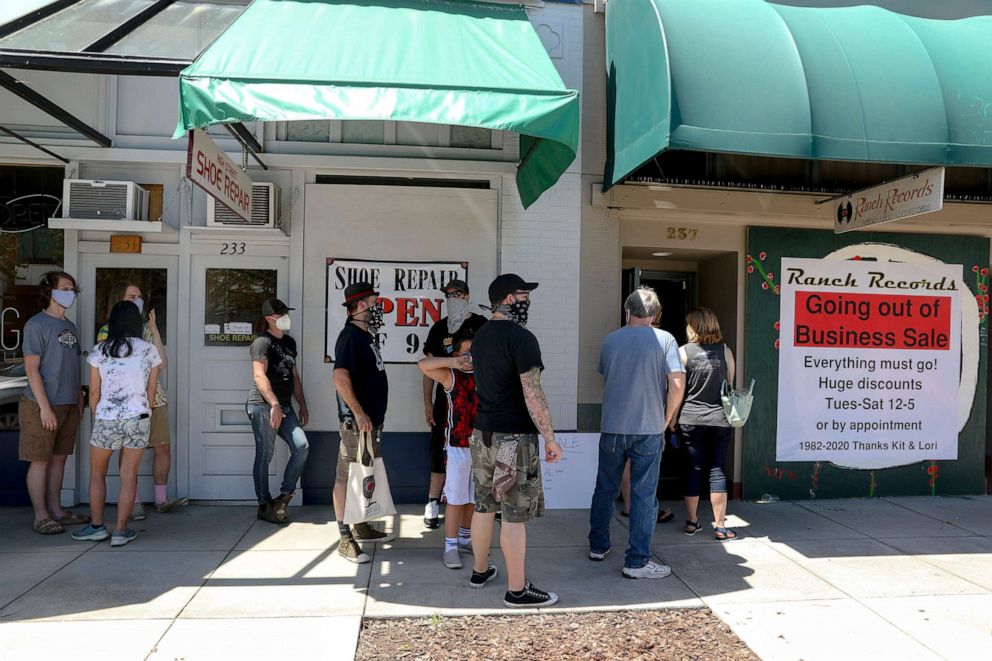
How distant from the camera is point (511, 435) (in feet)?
13.1

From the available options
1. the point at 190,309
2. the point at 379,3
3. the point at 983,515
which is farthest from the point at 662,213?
the point at 190,309

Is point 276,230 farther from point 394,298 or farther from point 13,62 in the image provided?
point 13,62

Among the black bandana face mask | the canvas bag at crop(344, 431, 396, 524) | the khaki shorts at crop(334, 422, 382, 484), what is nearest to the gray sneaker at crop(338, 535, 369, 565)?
the canvas bag at crop(344, 431, 396, 524)

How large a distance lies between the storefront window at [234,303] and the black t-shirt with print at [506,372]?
9.74 feet

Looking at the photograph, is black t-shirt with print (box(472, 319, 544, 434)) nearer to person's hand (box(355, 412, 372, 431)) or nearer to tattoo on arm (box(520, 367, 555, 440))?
tattoo on arm (box(520, 367, 555, 440))

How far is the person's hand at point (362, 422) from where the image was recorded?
4574 mm

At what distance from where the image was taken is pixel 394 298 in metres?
6.23

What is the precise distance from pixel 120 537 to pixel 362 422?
81.9 inches

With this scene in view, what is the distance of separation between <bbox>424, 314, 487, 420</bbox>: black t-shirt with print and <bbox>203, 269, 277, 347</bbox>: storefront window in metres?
1.64

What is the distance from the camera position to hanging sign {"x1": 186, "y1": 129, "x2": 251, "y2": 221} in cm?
437

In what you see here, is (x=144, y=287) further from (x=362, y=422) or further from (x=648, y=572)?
(x=648, y=572)

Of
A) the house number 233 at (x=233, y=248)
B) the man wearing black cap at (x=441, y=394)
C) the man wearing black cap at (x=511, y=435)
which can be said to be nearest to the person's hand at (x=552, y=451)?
the man wearing black cap at (x=511, y=435)

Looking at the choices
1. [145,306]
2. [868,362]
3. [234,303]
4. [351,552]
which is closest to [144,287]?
[145,306]

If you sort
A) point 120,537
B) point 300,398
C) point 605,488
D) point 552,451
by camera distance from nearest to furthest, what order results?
point 552,451 → point 605,488 → point 120,537 → point 300,398
